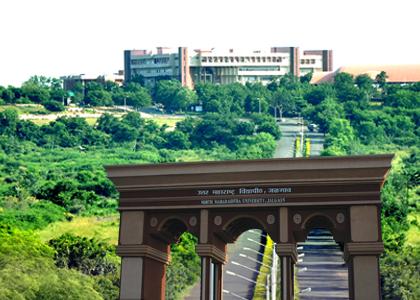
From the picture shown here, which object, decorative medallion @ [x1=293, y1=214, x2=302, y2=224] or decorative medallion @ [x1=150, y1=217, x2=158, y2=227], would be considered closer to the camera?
decorative medallion @ [x1=293, y1=214, x2=302, y2=224]

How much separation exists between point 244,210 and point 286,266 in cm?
371

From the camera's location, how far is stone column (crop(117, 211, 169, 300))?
75562mm

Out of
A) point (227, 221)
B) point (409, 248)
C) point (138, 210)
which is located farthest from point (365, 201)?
point (409, 248)

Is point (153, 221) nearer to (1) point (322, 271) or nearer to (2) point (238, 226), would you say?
(2) point (238, 226)

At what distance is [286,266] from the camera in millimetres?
73062

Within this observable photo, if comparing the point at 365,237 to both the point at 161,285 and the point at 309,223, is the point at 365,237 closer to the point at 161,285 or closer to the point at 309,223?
the point at 309,223

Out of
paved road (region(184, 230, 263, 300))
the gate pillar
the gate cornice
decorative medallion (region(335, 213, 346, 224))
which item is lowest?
the gate pillar

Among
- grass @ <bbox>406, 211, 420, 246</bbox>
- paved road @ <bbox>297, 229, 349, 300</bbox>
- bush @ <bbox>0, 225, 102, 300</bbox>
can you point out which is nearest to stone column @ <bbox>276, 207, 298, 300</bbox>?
bush @ <bbox>0, 225, 102, 300</bbox>

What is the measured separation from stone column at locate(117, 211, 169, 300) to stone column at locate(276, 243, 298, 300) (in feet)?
23.8

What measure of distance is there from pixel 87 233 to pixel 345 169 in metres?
128

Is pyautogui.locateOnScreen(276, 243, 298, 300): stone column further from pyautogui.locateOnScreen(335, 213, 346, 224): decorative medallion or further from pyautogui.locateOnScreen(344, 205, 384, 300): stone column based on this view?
pyautogui.locateOnScreen(344, 205, 384, 300): stone column

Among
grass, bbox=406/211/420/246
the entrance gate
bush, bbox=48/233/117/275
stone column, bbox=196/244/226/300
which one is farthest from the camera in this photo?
grass, bbox=406/211/420/246

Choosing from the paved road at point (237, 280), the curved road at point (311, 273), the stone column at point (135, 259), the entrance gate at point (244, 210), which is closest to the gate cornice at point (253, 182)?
the entrance gate at point (244, 210)

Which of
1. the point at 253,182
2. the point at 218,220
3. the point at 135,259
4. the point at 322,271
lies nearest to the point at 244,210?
the point at 218,220
